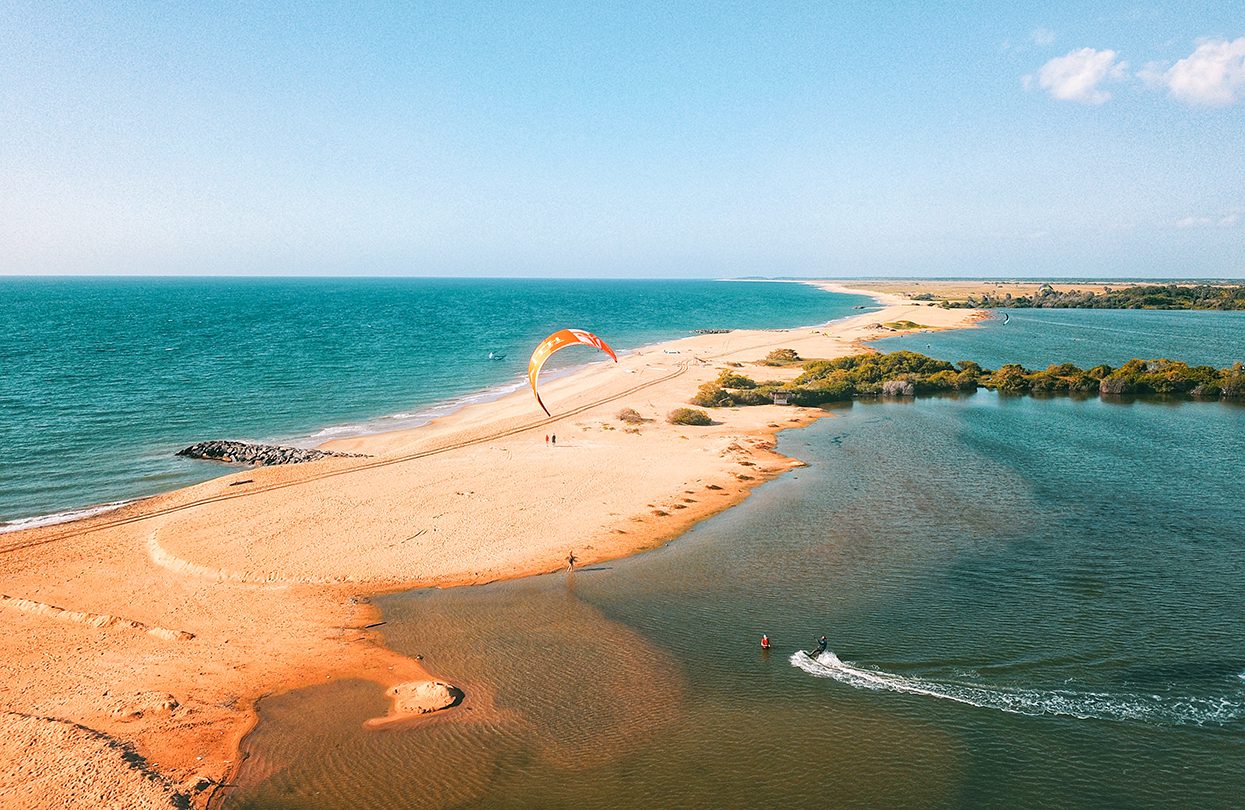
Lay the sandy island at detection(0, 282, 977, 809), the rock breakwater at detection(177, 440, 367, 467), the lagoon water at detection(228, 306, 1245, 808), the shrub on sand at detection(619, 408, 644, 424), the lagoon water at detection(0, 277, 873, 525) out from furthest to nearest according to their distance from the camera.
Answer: the shrub on sand at detection(619, 408, 644, 424) → the rock breakwater at detection(177, 440, 367, 467) → the lagoon water at detection(0, 277, 873, 525) → the sandy island at detection(0, 282, 977, 809) → the lagoon water at detection(228, 306, 1245, 808)

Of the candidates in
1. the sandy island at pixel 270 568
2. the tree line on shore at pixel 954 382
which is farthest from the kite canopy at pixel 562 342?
the tree line on shore at pixel 954 382

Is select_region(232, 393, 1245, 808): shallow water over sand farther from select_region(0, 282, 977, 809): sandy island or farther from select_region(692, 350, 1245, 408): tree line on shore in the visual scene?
select_region(692, 350, 1245, 408): tree line on shore

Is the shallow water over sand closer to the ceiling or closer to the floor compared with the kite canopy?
closer to the floor

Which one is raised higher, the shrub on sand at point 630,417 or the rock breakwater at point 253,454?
the shrub on sand at point 630,417

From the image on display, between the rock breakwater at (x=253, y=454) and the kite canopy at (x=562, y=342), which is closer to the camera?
the kite canopy at (x=562, y=342)

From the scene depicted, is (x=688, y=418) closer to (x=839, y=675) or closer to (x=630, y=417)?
(x=630, y=417)

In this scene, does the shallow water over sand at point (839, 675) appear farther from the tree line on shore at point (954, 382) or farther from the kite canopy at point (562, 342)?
the tree line on shore at point (954, 382)

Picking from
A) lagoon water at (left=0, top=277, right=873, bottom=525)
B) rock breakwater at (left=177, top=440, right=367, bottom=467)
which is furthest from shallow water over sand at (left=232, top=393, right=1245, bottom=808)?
lagoon water at (left=0, top=277, right=873, bottom=525)
